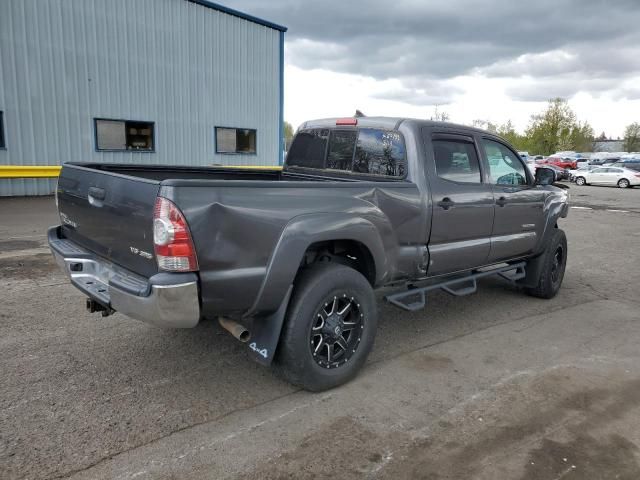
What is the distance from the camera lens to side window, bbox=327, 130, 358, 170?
4691 millimetres

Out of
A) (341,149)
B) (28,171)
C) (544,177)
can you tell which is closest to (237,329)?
(341,149)

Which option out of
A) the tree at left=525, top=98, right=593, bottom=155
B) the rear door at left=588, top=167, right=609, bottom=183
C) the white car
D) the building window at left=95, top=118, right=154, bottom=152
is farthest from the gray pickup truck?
the tree at left=525, top=98, right=593, bottom=155

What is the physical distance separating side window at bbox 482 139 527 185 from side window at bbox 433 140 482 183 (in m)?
0.27

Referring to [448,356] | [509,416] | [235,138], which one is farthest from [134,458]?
[235,138]

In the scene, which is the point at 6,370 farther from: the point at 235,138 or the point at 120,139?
the point at 235,138

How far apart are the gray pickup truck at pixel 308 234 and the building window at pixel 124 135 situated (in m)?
11.2

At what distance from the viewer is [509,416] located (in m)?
3.29

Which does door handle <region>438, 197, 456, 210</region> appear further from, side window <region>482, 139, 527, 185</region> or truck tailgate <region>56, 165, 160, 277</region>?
truck tailgate <region>56, 165, 160, 277</region>

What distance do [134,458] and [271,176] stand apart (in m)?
3.48

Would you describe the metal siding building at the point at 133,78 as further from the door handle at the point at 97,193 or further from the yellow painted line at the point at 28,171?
the door handle at the point at 97,193

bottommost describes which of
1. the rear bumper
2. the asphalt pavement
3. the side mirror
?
the asphalt pavement

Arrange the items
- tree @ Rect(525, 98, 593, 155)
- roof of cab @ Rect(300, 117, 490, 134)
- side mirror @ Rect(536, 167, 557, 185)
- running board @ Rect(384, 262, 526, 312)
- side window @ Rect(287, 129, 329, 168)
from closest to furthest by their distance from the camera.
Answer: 1. running board @ Rect(384, 262, 526, 312)
2. roof of cab @ Rect(300, 117, 490, 134)
3. side window @ Rect(287, 129, 329, 168)
4. side mirror @ Rect(536, 167, 557, 185)
5. tree @ Rect(525, 98, 593, 155)

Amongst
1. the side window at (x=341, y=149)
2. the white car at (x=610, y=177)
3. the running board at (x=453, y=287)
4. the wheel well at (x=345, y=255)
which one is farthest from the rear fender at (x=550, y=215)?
the white car at (x=610, y=177)

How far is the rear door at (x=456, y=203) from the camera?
4297 mm
